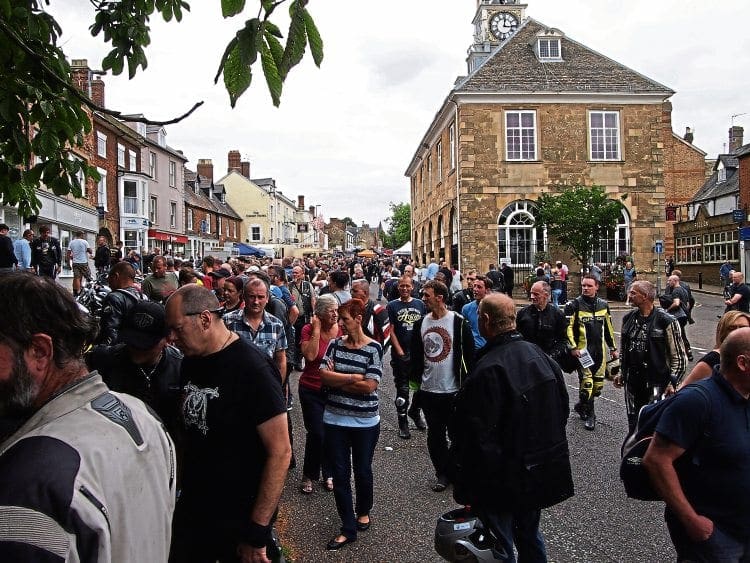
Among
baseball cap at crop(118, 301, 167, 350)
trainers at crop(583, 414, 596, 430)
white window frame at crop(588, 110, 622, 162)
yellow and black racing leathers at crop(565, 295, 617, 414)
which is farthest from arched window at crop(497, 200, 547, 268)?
baseball cap at crop(118, 301, 167, 350)

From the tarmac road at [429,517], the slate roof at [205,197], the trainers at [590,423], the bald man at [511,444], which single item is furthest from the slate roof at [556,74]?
the slate roof at [205,197]

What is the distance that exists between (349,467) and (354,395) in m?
0.53

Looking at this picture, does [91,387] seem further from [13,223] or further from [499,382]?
[13,223]

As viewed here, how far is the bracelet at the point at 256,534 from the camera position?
2.55 metres

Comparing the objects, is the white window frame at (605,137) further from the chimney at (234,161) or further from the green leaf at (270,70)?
the chimney at (234,161)

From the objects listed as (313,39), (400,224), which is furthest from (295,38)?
(400,224)

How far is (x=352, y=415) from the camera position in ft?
14.5

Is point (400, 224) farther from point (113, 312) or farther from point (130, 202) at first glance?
point (113, 312)

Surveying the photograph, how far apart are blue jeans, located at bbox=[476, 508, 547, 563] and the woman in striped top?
1368 mm

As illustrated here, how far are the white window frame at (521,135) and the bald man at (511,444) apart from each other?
2621 cm

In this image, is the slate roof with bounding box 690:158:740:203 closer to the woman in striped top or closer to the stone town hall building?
the stone town hall building

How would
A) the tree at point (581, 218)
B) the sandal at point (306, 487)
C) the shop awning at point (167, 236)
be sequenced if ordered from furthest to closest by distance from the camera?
the shop awning at point (167, 236)
the tree at point (581, 218)
the sandal at point (306, 487)

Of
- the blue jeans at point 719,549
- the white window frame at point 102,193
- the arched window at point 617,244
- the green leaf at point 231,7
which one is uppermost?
the white window frame at point 102,193

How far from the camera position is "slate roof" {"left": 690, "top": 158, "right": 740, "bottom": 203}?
123 feet
